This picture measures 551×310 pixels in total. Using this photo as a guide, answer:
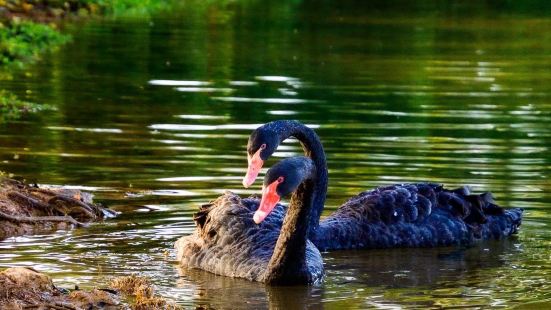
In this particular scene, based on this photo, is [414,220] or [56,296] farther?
[414,220]

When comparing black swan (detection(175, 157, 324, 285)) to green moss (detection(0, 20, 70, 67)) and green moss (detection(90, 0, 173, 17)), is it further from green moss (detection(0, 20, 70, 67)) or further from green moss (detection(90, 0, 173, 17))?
green moss (detection(90, 0, 173, 17))

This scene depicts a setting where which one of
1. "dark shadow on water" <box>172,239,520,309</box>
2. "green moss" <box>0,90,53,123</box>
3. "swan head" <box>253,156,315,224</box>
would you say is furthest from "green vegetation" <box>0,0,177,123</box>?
"swan head" <box>253,156,315,224</box>

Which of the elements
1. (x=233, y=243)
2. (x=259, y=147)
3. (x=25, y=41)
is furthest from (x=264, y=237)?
(x=25, y=41)

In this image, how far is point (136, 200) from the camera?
13.6 m

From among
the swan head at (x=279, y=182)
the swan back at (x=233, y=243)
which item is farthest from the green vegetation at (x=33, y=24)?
the swan head at (x=279, y=182)

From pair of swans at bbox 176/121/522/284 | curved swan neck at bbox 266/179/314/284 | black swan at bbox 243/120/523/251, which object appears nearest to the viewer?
pair of swans at bbox 176/121/522/284

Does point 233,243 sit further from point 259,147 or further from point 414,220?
point 414,220

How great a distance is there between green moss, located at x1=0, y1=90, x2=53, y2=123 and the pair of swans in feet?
26.2

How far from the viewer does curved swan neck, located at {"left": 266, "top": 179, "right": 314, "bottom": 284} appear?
10398 millimetres

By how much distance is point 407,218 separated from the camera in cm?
1243

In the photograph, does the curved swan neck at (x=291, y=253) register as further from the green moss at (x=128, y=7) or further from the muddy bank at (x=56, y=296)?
the green moss at (x=128, y=7)

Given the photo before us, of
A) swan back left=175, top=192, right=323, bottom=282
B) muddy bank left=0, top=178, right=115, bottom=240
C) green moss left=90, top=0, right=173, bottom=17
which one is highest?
swan back left=175, top=192, right=323, bottom=282

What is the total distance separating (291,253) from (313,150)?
1.47 metres

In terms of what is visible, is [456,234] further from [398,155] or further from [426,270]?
[398,155]
